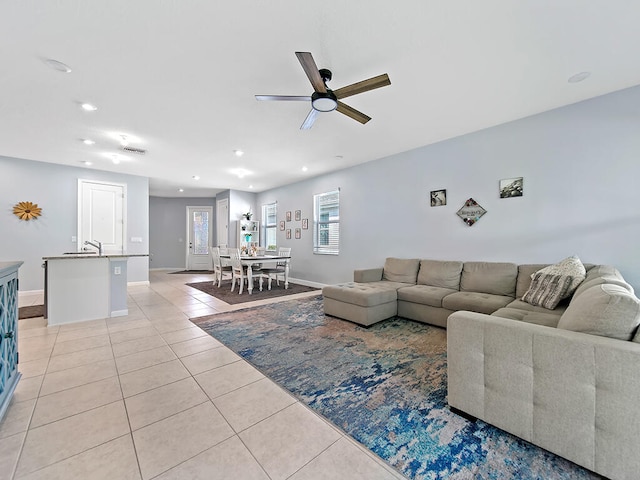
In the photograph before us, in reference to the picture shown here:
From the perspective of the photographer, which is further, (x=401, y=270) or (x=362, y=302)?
(x=401, y=270)

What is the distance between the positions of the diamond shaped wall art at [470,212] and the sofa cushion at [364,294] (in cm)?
141

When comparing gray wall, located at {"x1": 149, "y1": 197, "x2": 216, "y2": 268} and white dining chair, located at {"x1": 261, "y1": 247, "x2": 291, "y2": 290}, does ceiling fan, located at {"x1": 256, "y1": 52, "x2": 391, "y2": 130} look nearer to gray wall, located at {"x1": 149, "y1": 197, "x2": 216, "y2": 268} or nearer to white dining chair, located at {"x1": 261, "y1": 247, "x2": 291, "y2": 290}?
white dining chair, located at {"x1": 261, "y1": 247, "x2": 291, "y2": 290}

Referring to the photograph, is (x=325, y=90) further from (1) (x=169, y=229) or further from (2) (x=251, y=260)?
(1) (x=169, y=229)

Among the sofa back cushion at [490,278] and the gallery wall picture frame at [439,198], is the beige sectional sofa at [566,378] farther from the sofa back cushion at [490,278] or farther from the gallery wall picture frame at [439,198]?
the gallery wall picture frame at [439,198]

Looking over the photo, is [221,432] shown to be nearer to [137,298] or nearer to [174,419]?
[174,419]

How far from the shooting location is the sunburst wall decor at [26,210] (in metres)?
5.12

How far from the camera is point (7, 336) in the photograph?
5.73 ft

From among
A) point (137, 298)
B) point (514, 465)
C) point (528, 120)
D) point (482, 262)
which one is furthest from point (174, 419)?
point (528, 120)

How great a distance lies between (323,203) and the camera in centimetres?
631

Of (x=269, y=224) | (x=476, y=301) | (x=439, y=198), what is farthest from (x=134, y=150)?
(x=476, y=301)

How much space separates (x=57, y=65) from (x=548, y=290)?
16.6 feet

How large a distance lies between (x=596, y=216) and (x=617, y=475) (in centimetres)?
277

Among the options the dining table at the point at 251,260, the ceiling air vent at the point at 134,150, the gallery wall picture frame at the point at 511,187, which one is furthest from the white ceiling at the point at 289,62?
the dining table at the point at 251,260

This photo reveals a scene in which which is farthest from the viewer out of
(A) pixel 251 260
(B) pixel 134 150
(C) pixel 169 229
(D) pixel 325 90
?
(C) pixel 169 229
